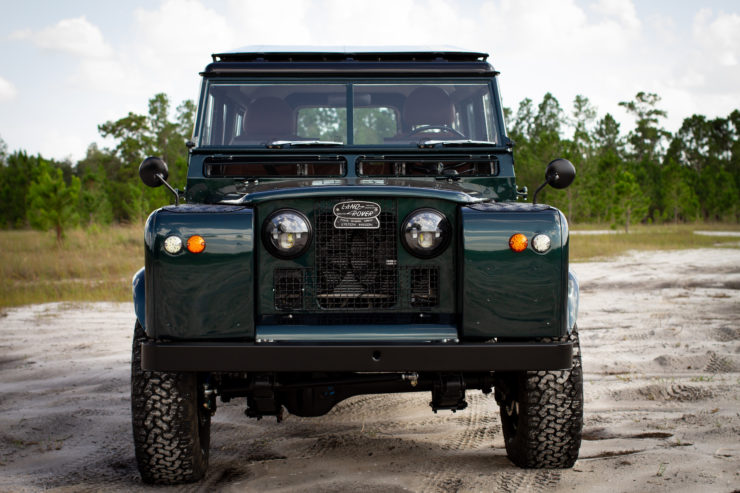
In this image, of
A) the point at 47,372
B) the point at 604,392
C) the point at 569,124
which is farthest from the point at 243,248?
the point at 569,124

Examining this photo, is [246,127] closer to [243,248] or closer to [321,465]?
[243,248]

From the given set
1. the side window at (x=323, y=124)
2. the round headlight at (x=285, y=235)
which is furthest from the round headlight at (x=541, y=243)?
the side window at (x=323, y=124)

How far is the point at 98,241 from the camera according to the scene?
2294 cm

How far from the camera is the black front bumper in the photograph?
3166 millimetres

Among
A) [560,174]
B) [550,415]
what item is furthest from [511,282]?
[560,174]

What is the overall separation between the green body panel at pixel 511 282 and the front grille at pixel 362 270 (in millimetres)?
374

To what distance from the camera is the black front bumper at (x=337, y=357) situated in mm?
3166

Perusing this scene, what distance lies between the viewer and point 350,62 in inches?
183

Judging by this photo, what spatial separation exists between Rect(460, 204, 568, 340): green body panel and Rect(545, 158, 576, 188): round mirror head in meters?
1.01

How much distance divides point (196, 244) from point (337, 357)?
811 millimetres

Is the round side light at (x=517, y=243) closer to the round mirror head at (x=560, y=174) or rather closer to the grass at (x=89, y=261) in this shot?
the round mirror head at (x=560, y=174)

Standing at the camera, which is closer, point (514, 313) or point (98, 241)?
point (514, 313)

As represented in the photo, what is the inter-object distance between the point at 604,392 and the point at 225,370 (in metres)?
3.51

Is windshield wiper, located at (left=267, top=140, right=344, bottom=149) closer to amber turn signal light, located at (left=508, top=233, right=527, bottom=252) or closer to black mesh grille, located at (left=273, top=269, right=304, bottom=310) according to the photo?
black mesh grille, located at (left=273, top=269, right=304, bottom=310)
